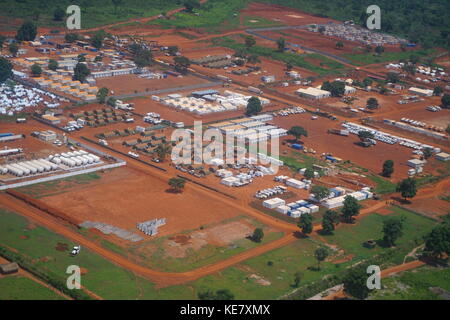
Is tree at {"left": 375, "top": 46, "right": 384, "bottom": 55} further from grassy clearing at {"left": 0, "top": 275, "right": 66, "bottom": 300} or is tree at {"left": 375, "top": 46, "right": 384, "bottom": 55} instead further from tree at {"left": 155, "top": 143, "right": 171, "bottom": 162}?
grassy clearing at {"left": 0, "top": 275, "right": 66, "bottom": 300}

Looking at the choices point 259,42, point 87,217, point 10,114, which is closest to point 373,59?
point 259,42

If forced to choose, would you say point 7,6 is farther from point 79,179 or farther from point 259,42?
point 79,179

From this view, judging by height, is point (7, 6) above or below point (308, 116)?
above

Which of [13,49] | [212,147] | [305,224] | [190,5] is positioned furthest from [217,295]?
[190,5]

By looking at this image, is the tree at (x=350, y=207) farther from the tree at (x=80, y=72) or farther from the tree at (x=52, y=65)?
the tree at (x=52, y=65)

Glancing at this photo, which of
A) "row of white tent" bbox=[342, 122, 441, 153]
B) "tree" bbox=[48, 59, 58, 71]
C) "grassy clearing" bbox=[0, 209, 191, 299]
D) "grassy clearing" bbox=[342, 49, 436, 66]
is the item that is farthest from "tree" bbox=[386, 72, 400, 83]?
"grassy clearing" bbox=[0, 209, 191, 299]

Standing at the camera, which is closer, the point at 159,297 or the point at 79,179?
the point at 159,297

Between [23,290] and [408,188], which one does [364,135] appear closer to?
[408,188]
